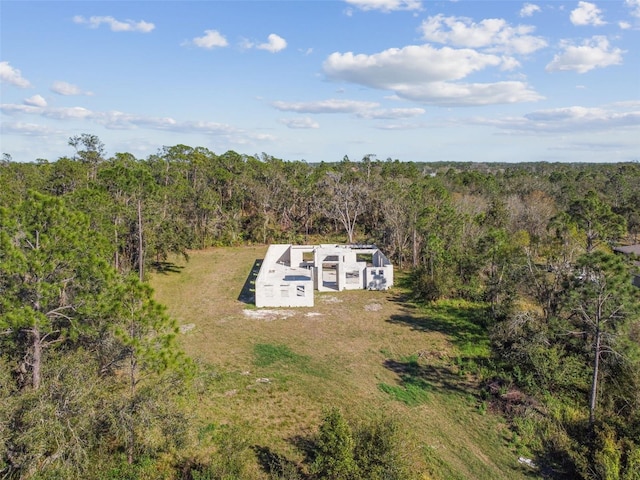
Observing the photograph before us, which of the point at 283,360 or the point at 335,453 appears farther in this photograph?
the point at 283,360

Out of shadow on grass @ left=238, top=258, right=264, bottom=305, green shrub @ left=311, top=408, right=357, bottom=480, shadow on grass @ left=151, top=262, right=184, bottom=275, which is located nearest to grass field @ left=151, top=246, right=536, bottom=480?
shadow on grass @ left=238, top=258, right=264, bottom=305

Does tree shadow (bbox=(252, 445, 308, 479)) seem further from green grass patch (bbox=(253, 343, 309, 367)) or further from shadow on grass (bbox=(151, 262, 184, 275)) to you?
shadow on grass (bbox=(151, 262, 184, 275))

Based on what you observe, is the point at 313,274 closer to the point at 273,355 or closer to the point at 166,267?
the point at 273,355

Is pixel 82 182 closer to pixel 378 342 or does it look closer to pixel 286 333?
pixel 286 333

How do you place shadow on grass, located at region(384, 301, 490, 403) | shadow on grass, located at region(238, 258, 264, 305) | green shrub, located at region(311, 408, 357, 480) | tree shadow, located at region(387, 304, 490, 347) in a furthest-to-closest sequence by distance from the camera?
1. shadow on grass, located at region(238, 258, 264, 305)
2. tree shadow, located at region(387, 304, 490, 347)
3. shadow on grass, located at region(384, 301, 490, 403)
4. green shrub, located at region(311, 408, 357, 480)

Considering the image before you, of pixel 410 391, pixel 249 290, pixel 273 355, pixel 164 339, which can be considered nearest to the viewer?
pixel 164 339

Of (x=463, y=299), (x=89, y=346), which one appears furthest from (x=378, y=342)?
(x=89, y=346)

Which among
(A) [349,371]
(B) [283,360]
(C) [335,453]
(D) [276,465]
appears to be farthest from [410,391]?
(D) [276,465]

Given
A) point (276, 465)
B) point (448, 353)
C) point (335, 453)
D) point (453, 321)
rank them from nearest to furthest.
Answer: point (335, 453), point (276, 465), point (448, 353), point (453, 321)
